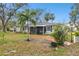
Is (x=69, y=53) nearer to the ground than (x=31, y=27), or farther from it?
nearer to the ground

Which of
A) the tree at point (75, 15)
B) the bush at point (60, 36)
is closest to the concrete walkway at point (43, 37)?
the bush at point (60, 36)

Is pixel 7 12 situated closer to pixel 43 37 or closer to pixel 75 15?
pixel 43 37

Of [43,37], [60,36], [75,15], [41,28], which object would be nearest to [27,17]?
[41,28]

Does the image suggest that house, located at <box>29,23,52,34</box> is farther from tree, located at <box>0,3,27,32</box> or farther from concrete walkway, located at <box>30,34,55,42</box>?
tree, located at <box>0,3,27,32</box>

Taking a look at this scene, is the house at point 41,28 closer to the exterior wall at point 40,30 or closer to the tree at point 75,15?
the exterior wall at point 40,30

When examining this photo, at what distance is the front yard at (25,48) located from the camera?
547 centimetres

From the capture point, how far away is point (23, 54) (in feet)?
18.0

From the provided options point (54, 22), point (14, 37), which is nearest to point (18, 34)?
point (14, 37)

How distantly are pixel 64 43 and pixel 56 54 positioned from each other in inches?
9.0

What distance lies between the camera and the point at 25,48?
18.2 feet

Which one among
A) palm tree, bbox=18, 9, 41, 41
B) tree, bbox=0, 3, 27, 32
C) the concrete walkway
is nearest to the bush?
the concrete walkway

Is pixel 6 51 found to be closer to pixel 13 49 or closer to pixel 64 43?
pixel 13 49

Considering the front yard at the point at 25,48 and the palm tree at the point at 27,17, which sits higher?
the palm tree at the point at 27,17

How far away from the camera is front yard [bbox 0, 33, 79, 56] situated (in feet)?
18.0
